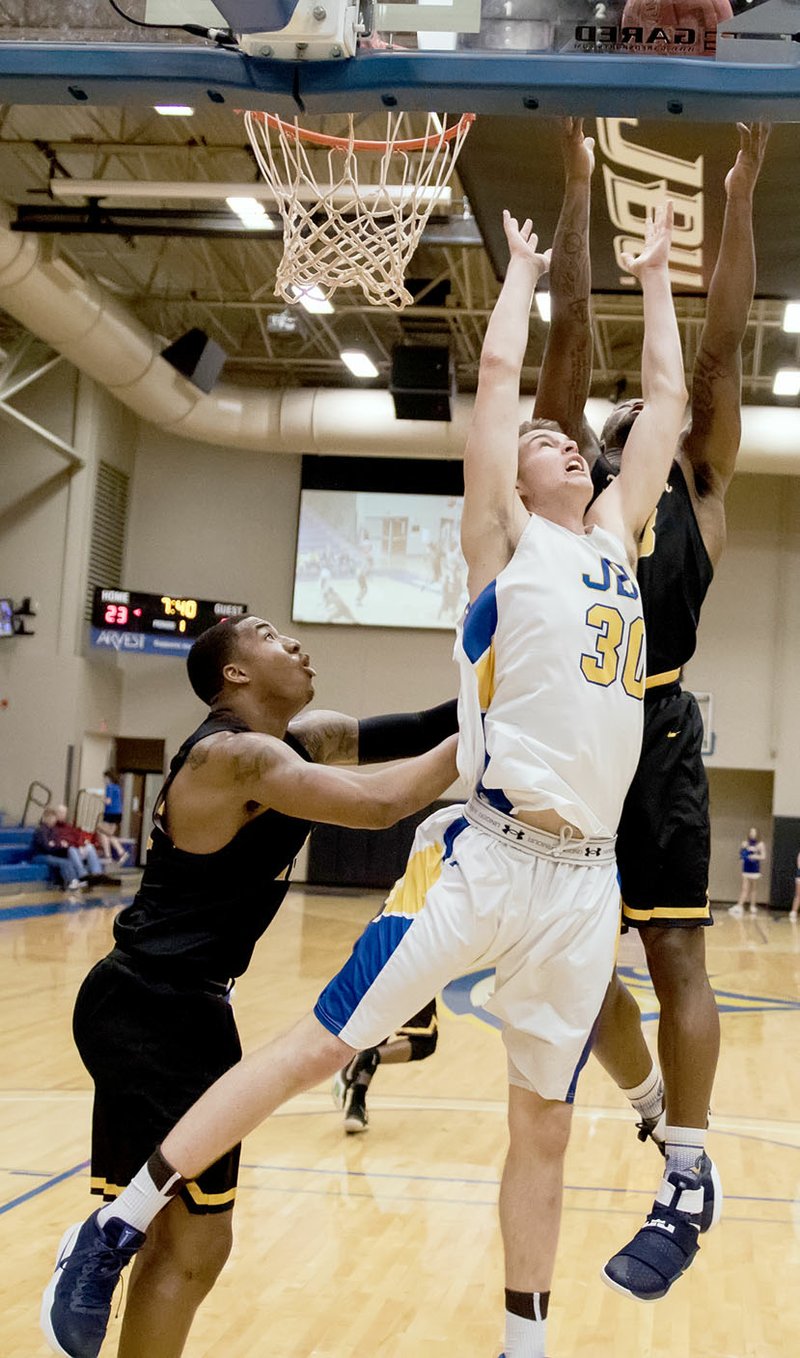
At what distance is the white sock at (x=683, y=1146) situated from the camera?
11.3 ft

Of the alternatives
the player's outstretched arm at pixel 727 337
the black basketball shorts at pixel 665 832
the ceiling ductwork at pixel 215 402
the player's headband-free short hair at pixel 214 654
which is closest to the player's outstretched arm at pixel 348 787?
the player's headband-free short hair at pixel 214 654

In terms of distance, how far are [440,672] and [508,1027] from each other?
1967cm

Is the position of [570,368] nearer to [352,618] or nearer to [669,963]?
[669,963]

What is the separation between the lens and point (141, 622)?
21.2 meters

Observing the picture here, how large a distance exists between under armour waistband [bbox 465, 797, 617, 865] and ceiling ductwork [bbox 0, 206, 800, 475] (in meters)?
14.0

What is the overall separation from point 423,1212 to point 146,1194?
2679 millimetres

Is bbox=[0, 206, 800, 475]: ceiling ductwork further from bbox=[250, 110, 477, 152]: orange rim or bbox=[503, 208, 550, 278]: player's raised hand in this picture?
bbox=[503, 208, 550, 278]: player's raised hand

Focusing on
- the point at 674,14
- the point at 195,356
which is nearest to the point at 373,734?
the point at 674,14

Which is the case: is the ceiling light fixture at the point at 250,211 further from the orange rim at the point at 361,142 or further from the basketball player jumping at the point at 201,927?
the basketball player jumping at the point at 201,927

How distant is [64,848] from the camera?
18812 mm

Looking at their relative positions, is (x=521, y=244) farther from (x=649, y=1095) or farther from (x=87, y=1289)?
(x=87, y=1289)

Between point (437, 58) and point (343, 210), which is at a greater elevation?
point (343, 210)

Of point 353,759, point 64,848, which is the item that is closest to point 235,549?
point 64,848

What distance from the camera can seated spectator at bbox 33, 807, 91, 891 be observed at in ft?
60.7
